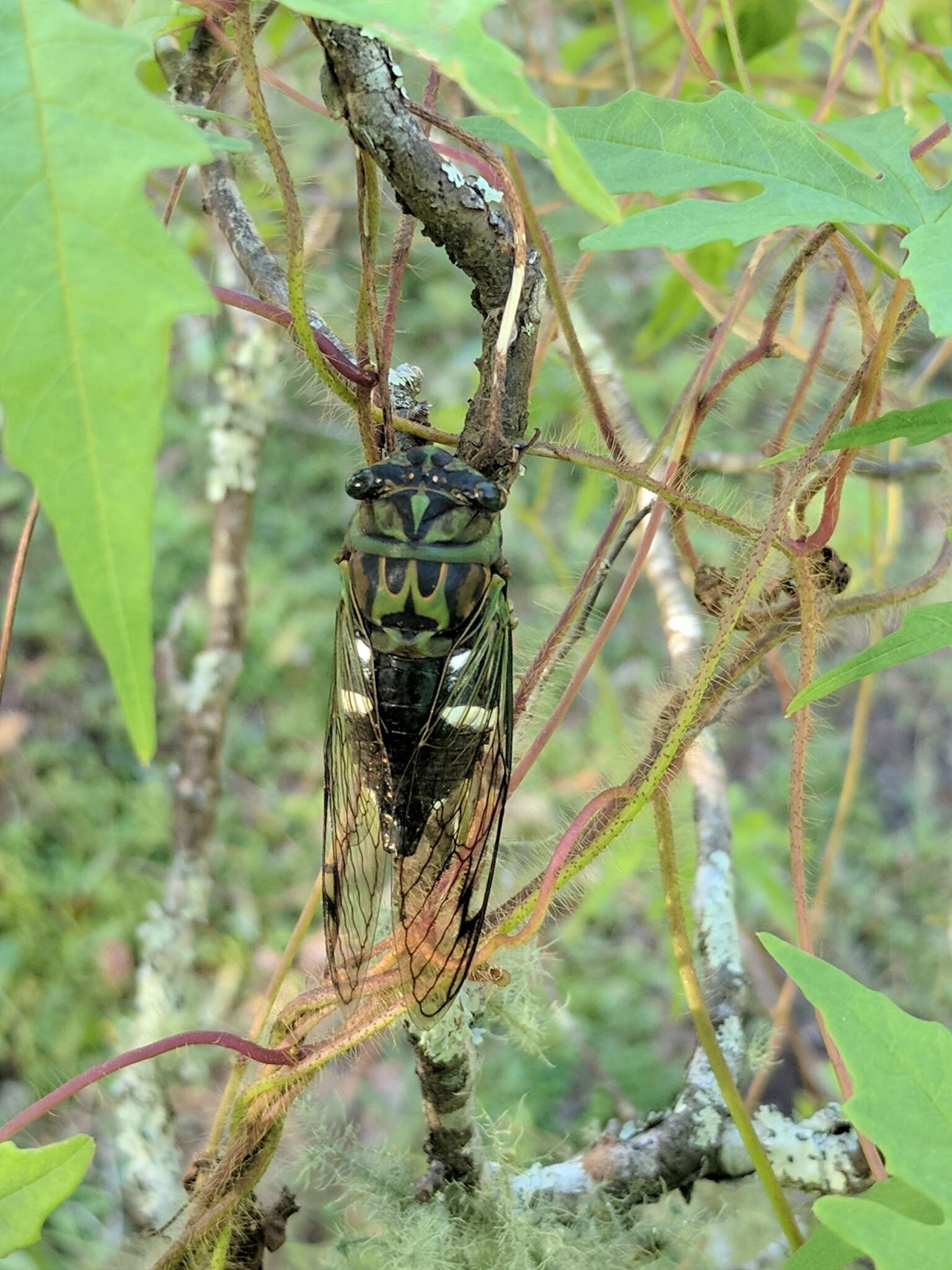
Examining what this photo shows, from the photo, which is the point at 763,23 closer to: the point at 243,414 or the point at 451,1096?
the point at 243,414

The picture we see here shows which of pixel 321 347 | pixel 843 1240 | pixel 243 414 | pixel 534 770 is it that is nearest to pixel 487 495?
pixel 321 347

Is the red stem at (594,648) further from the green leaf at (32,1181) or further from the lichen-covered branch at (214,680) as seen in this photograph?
the lichen-covered branch at (214,680)

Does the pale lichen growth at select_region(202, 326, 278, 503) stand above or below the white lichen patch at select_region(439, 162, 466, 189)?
above

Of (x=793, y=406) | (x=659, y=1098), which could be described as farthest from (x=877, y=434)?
(x=659, y=1098)

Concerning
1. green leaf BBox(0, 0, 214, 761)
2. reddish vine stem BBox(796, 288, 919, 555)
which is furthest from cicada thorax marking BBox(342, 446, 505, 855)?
green leaf BBox(0, 0, 214, 761)

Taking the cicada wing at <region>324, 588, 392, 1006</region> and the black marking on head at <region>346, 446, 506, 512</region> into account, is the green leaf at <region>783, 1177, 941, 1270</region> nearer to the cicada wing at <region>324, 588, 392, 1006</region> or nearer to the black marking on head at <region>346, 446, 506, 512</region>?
the cicada wing at <region>324, 588, 392, 1006</region>

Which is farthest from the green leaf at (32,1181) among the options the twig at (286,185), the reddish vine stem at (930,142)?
the reddish vine stem at (930,142)
